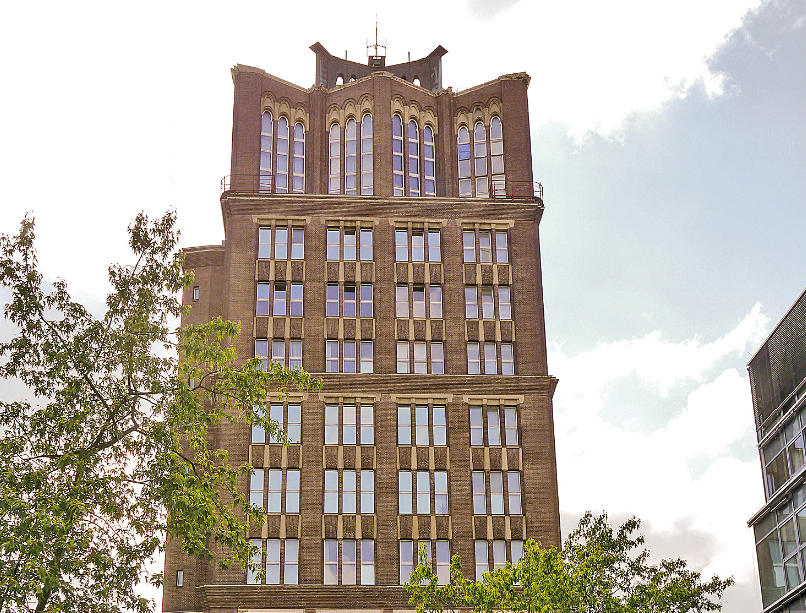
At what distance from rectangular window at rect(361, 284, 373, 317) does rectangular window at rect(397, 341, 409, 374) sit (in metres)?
2.92

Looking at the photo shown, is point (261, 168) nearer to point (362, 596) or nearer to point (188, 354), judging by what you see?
point (362, 596)

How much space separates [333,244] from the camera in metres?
79.0

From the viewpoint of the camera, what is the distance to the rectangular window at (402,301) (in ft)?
253

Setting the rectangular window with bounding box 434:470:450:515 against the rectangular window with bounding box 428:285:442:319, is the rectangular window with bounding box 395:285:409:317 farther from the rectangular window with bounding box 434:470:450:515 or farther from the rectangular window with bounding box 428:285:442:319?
the rectangular window with bounding box 434:470:450:515

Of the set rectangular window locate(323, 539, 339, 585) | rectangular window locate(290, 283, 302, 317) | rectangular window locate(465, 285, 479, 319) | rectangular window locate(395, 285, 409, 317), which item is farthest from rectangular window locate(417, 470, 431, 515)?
rectangular window locate(290, 283, 302, 317)

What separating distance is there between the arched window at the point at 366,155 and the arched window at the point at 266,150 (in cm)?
644

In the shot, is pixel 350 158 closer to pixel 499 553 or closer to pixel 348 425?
pixel 348 425

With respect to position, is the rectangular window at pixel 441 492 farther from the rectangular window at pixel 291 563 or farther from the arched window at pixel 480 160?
the arched window at pixel 480 160

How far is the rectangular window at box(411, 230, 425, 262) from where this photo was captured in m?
79.0

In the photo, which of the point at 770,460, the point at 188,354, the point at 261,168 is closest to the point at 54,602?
the point at 188,354

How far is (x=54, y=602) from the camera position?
28812mm

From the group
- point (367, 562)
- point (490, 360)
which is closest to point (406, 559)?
point (367, 562)

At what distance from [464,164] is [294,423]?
23.1m

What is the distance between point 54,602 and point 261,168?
55.1m
